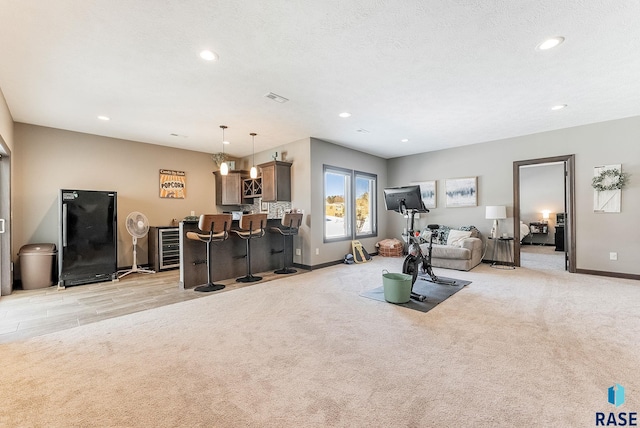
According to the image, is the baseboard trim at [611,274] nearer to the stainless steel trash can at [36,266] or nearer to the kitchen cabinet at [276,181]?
the kitchen cabinet at [276,181]

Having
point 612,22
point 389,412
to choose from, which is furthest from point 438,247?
point 389,412

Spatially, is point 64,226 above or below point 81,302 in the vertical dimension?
above

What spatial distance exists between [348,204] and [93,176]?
5.22 metres

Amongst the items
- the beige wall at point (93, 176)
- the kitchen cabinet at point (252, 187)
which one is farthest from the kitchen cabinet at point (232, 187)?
the beige wall at point (93, 176)

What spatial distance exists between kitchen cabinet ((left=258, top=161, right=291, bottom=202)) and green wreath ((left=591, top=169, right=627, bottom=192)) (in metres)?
5.61

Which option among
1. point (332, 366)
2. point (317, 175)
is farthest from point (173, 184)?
point (332, 366)

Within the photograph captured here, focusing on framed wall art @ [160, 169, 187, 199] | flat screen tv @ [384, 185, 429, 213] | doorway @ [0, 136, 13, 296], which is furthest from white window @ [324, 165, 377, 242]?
doorway @ [0, 136, 13, 296]

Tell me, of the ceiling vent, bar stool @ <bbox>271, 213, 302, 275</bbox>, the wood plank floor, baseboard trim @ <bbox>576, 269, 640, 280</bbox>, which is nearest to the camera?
the wood plank floor

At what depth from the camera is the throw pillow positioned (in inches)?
226

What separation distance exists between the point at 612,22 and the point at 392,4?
1852 mm

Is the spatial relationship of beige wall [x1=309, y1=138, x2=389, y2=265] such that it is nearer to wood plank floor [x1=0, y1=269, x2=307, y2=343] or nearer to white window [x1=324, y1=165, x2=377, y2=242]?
white window [x1=324, y1=165, x2=377, y2=242]

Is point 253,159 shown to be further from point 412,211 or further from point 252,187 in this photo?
point 412,211

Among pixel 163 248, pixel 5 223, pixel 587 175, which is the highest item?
pixel 587 175

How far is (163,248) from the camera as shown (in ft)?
18.2
